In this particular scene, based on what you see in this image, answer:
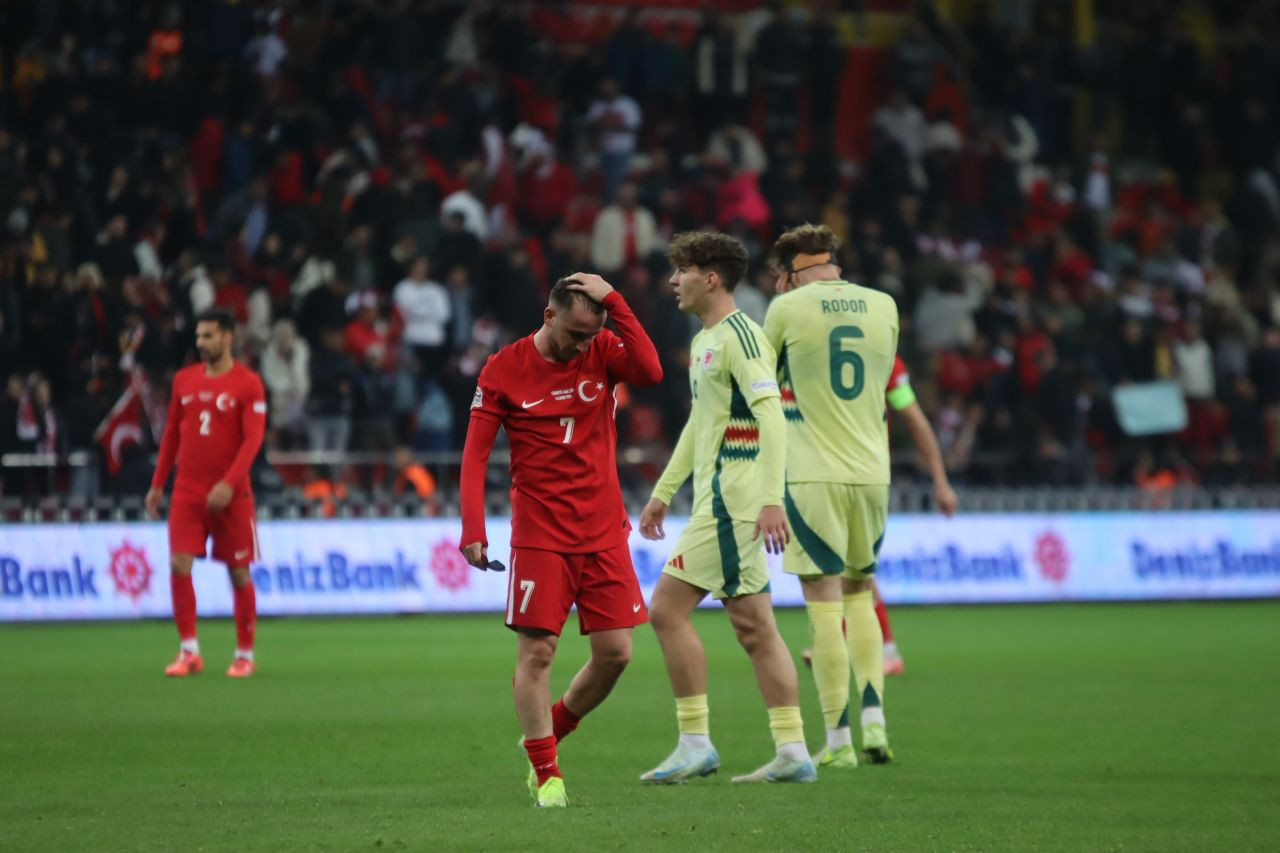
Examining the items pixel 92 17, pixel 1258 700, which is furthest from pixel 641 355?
pixel 92 17

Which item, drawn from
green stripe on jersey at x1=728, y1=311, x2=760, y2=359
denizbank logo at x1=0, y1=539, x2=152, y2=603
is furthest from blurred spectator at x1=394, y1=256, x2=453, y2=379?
green stripe on jersey at x1=728, y1=311, x2=760, y2=359

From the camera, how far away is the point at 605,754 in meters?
9.83

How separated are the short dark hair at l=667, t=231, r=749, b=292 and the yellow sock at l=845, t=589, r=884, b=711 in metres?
1.87

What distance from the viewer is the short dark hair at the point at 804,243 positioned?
974 centimetres

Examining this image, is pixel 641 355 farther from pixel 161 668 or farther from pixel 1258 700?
pixel 161 668

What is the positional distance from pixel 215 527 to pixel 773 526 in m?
6.74

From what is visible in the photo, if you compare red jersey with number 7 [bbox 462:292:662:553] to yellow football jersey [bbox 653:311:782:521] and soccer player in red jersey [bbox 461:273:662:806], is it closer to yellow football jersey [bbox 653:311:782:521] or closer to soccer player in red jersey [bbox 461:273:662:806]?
soccer player in red jersey [bbox 461:273:662:806]

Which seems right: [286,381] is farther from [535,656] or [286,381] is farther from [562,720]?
[535,656]

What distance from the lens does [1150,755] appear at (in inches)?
384

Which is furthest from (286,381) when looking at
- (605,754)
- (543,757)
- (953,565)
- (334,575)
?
(543,757)

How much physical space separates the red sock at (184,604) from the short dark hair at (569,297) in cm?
690

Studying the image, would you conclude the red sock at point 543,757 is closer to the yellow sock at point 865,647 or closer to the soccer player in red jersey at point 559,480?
the soccer player in red jersey at point 559,480


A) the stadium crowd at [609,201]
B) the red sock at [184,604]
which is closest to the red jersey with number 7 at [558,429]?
the red sock at [184,604]

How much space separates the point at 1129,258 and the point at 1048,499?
7636 mm
